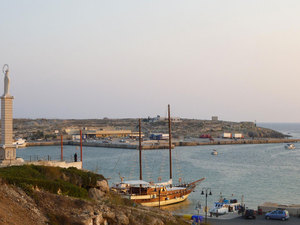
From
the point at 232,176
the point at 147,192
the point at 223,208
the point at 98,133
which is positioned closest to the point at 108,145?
the point at 98,133

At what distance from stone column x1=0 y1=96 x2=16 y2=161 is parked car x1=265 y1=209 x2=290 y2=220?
13.3 metres

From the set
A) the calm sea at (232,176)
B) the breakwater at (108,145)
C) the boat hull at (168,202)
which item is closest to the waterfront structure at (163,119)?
the breakwater at (108,145)

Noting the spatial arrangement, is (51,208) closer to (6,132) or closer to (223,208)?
(6,132)

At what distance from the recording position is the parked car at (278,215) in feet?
73.6

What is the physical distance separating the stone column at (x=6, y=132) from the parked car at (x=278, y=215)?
13.3 m

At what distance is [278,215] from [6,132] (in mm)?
14391

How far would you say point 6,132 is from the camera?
2255 centimetres

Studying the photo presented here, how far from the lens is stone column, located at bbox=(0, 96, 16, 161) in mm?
22344

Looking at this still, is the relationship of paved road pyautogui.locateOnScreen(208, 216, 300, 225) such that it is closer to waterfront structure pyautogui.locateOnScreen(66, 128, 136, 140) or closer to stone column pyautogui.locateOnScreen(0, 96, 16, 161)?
stone column pyautogui.locateOnScreen(0, 96, 16, 161)

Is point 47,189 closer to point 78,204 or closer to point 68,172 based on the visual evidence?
point 78,204

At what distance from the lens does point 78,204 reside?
39.5 ft

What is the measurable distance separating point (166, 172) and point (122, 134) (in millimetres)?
77385

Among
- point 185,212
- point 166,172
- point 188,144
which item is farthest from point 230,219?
point 188,144

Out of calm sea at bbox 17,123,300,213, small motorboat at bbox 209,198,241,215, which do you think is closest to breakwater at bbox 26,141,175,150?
calm sea at bbox 17,123,300,213
